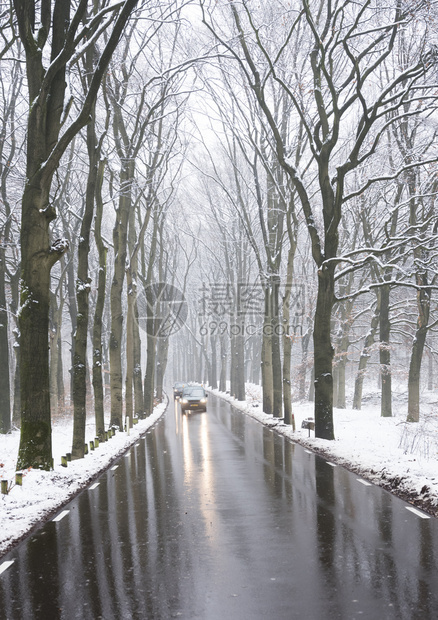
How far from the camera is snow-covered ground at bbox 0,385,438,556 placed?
9000 mm

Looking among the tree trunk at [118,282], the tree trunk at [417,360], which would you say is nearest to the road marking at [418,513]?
the tree trunk at [118,282]

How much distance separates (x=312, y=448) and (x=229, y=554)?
33.5 feet

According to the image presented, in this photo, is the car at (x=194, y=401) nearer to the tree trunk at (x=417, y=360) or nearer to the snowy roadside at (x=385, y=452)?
the snowy roadside at (x=385, y=452)

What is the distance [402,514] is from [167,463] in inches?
300

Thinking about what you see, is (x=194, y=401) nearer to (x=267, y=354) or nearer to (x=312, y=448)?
(x=267, y=354)

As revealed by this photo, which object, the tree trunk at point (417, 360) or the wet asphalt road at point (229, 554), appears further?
the tree trunk at point (417, 360)

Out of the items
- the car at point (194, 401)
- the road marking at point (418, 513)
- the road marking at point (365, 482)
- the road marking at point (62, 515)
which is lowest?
the car at point (194, 401)

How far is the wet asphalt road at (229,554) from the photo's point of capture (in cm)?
525

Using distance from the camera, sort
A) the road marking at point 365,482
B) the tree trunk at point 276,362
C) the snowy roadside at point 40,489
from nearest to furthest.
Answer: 1. the snowy roadside at point 40,489
2. the road marking at point 365,482
3. the tree trunk at point 276,362

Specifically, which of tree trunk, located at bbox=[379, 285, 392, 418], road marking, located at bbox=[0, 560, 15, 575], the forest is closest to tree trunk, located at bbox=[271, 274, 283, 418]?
the forest

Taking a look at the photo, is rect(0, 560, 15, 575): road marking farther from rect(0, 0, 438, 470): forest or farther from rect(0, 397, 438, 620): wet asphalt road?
rect(0, 0, 438, 470): forest

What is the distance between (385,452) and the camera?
14.1m

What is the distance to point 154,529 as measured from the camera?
8.15 metres

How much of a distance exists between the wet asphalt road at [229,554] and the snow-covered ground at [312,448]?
0.40 meters
